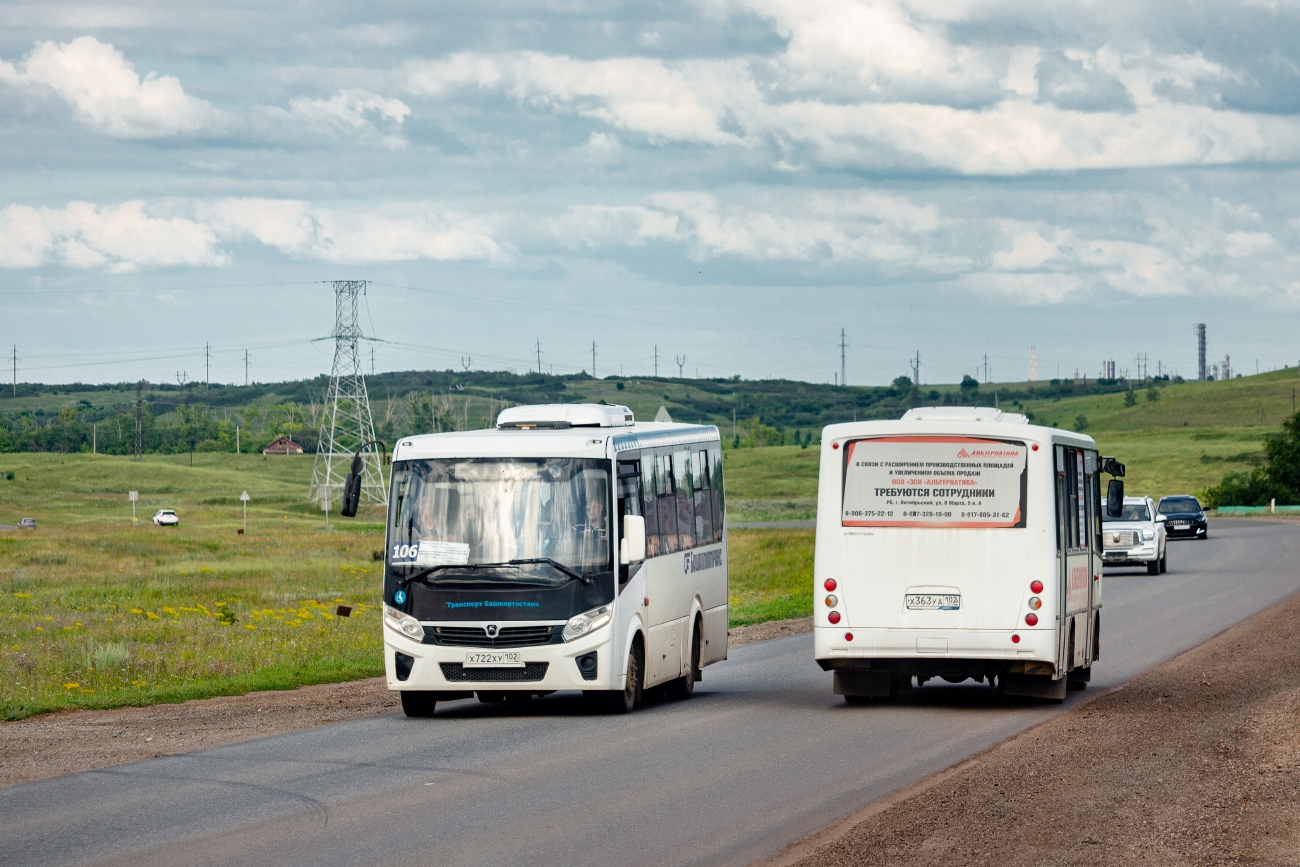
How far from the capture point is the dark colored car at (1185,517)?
59.1 metres

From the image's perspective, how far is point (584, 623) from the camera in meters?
15.7

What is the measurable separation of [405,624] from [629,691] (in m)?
2.26

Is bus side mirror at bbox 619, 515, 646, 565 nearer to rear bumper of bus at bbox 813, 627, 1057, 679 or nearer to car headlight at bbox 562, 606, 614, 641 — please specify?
car headlight at bbox 562, 606, 614, 641

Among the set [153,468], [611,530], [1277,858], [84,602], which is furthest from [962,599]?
[153,468]

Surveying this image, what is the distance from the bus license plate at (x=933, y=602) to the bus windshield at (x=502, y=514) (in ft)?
9.61

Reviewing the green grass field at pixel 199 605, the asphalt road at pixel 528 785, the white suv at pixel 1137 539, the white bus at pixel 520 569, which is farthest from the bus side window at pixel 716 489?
the white suv at pixel 1137 539

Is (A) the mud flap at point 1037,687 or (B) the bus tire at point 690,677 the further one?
(B) the bus tire at point 690,677

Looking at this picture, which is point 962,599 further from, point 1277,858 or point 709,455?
point 1277,858

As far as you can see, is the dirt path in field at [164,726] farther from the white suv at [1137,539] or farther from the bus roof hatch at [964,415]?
the white suv at [1137,539]

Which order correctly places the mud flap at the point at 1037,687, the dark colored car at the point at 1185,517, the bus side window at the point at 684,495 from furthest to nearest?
the dark colored car at the point at 1185,517 → the bus side window at the point at 684,495 → the mud flap at the point at 1037,687

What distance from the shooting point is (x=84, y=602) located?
34906mm

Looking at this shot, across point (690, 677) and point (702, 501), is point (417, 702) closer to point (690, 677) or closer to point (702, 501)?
point (690, 677)

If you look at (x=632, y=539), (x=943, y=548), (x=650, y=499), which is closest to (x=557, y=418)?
(x=650, y=499)

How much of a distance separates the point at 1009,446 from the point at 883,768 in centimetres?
461
